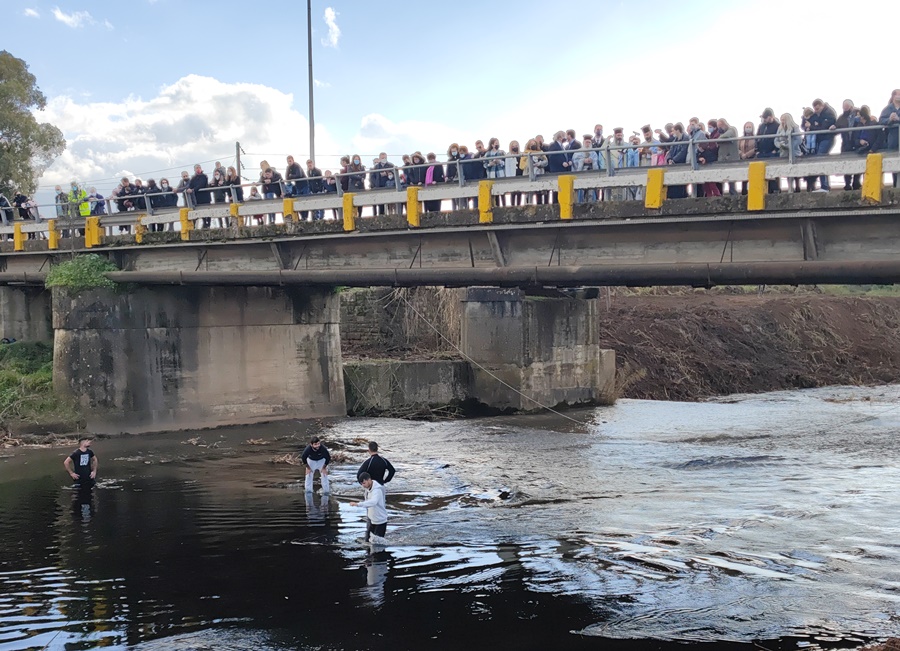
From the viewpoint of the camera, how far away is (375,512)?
13.2 metres

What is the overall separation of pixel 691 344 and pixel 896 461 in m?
25.4

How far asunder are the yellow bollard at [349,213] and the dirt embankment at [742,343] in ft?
72.2

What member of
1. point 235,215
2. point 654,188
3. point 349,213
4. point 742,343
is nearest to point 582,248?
point 654,188

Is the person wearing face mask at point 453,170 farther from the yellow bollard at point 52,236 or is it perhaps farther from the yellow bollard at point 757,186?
the yellow bollard at point 52,236

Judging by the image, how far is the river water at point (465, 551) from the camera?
9.74 metres

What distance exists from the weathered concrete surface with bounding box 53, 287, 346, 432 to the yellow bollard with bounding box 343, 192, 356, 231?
771 cm

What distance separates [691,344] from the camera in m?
46.7

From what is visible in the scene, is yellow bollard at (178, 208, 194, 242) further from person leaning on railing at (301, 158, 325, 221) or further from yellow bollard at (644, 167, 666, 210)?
yellow bollard at (644, 167, 666, 210)

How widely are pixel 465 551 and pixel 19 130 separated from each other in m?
42.1

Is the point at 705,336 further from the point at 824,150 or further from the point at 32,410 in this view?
the point at 32,410

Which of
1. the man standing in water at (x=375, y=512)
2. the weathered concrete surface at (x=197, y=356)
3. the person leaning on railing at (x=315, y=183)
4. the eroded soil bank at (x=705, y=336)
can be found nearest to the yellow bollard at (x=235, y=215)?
the person leaning on railing at (x=315, y=183)

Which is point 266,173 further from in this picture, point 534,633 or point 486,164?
point 534,633

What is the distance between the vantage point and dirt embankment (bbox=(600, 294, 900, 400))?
144 ft

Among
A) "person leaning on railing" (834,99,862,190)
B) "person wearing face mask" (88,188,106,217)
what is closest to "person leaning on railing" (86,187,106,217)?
"person wearing face mask" (88,188,106,217)
